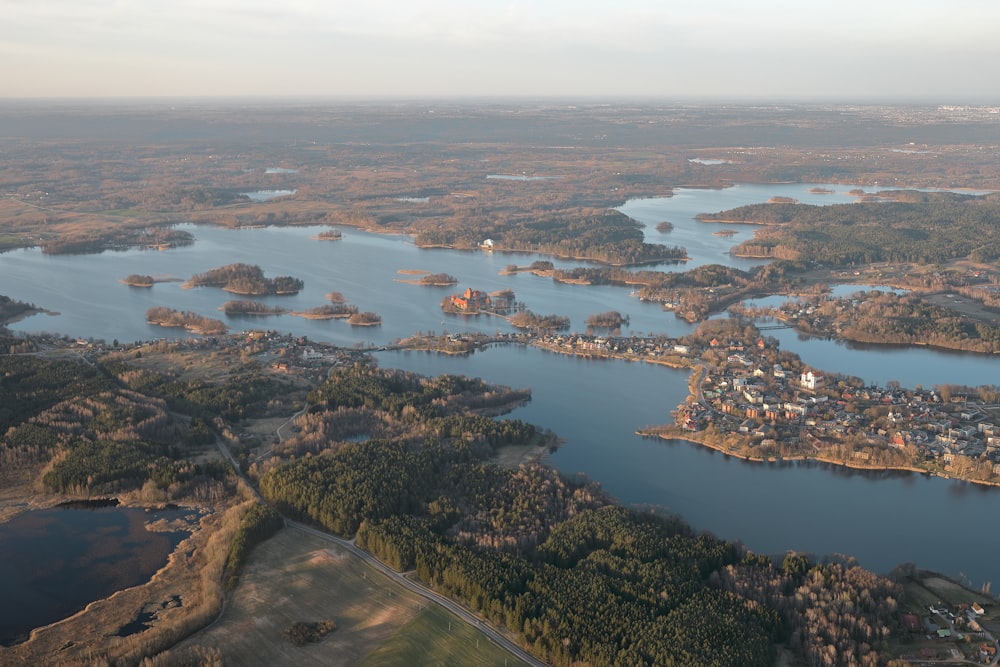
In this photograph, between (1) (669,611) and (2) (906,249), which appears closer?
(1) (669,611)

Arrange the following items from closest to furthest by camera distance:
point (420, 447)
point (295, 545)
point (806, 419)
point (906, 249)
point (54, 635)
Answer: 1. point (54, 635)
2. point (295, 545)
3. point (420, 447)
4. point (806, 419)
5. point (906, 249)

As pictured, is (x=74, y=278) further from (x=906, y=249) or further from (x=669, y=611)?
(x=906, y=249)

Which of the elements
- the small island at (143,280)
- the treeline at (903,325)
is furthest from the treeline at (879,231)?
the small island at (143,280)

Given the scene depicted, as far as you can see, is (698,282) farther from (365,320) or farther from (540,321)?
(365,320)

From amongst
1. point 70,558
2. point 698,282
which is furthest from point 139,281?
point 70,558

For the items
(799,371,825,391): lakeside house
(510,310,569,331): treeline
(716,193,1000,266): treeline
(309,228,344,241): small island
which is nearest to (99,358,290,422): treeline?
(510,310,569,331): treeline

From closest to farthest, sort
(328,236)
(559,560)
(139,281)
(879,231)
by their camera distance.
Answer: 1. (559,560)
2. (139,281)
3. (879,231)
4. (328,236)

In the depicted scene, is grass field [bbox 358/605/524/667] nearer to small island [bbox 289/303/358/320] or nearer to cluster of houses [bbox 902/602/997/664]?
cluster of houses [bbox 902/602/997/664]

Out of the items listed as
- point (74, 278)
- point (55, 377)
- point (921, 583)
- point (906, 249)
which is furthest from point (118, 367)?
point (906, 249)
